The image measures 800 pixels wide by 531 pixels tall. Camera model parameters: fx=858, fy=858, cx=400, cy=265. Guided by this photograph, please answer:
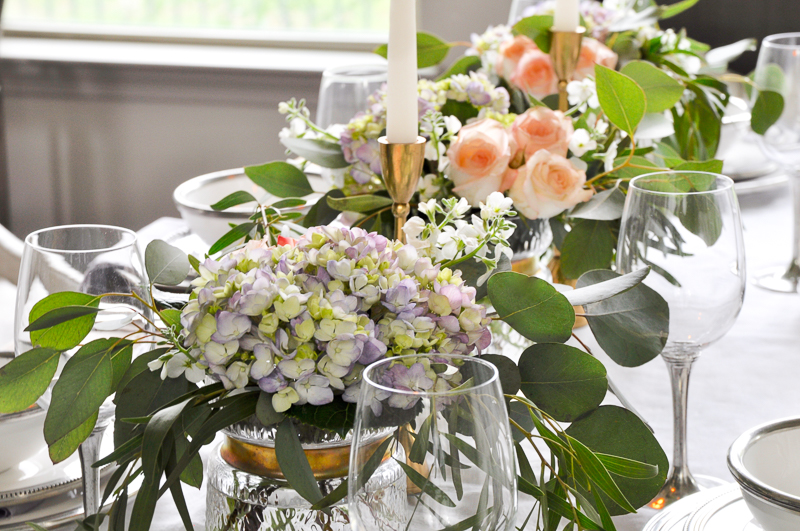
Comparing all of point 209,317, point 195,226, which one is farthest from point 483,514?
point 195,226

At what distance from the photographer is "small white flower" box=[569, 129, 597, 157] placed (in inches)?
31.1

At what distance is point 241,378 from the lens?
1.41 feet

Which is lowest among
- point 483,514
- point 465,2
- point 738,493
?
point 738,493

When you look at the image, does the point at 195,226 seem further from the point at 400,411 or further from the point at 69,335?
the point at 400,411

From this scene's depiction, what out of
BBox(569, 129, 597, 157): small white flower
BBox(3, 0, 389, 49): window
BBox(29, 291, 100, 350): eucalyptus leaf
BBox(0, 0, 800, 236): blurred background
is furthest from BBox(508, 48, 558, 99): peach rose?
BBox(3, 0, 389, 49): window

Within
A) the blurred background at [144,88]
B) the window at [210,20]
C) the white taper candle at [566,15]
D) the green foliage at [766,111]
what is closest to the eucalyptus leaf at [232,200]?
the white taper candle at [566,15]

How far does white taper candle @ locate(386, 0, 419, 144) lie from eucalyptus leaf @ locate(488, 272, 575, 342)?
0.17 meters

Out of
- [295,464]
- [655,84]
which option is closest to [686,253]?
[655,84]

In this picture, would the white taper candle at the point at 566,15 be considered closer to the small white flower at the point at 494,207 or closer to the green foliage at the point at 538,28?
the green foliage at the point at 538,28

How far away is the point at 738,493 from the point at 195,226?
0.66 meters

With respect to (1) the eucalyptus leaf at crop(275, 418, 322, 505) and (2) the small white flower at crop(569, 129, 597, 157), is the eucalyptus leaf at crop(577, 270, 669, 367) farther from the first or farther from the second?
(2) the small white flower at crop(569, 129, 597, 157)

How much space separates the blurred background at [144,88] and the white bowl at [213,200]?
56.9 inches

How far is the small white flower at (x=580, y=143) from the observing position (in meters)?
0.79

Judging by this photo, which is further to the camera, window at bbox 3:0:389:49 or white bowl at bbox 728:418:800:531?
window at bbox 3:0:389:49
